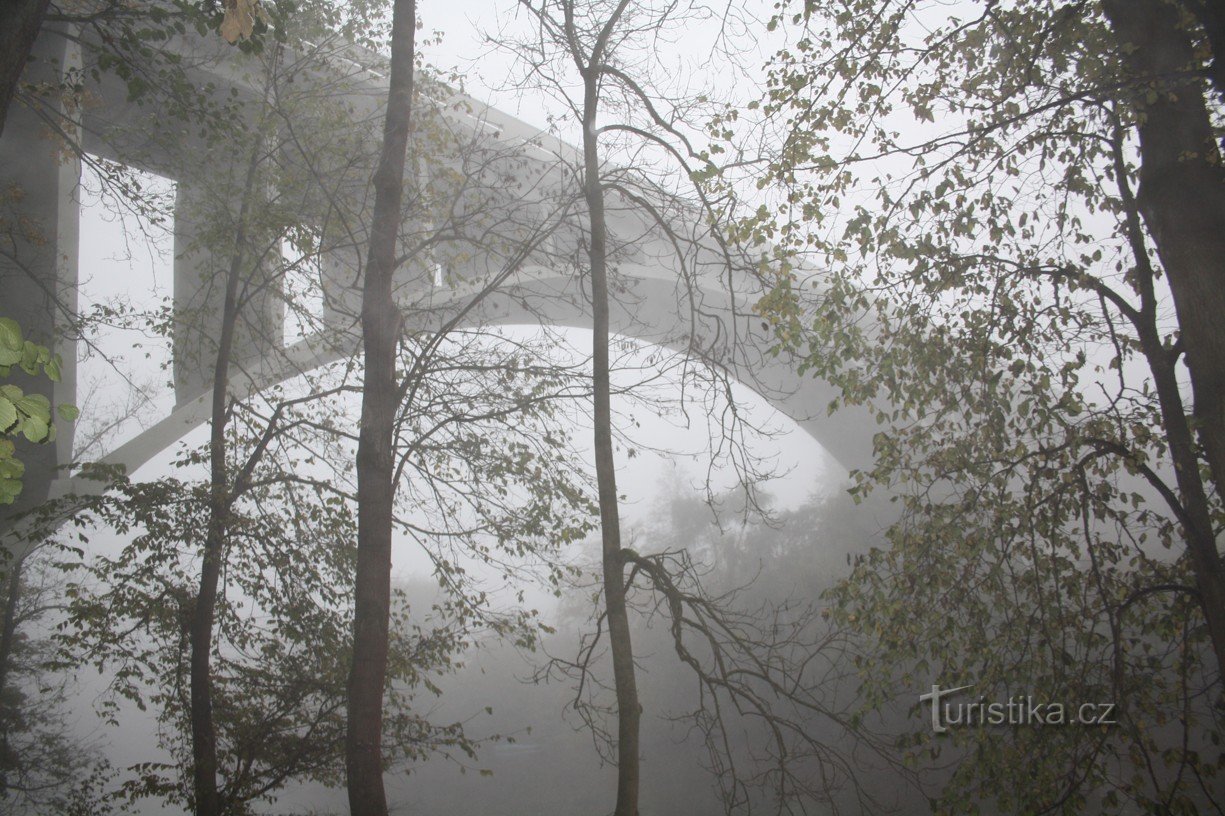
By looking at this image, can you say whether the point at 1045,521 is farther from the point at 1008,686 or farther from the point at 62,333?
the point at 62,333

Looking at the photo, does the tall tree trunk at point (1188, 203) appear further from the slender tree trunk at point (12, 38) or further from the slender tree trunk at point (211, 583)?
the slender tree trunk at point (211, 583)

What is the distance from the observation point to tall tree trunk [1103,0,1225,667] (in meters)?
4.25

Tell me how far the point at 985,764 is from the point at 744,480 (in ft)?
7.52

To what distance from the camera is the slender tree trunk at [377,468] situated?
5.70 m

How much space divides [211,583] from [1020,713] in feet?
23.2

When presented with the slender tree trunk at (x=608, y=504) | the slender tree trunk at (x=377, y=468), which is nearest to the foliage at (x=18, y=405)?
the slender tree trunk at (x=377, y=468)

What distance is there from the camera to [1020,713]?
5.25 metres

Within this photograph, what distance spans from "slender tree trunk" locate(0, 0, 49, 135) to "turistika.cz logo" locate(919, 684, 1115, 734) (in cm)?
572

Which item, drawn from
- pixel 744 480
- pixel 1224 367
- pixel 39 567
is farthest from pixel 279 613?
pixel 39 567

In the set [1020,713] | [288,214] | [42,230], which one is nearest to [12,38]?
[288,214]

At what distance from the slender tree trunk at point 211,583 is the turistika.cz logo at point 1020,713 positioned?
20.6 feet

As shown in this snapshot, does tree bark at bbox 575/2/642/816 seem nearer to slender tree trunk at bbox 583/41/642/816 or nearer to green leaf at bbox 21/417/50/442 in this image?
slender tree trunk at bbox 583/41/642/816

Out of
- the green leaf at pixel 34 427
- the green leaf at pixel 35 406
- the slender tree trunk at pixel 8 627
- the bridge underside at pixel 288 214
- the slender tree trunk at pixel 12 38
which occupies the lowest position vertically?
the green leaf at pixel 34 427

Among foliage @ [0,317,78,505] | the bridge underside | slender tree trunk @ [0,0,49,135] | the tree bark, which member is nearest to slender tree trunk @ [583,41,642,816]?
the tree bark
